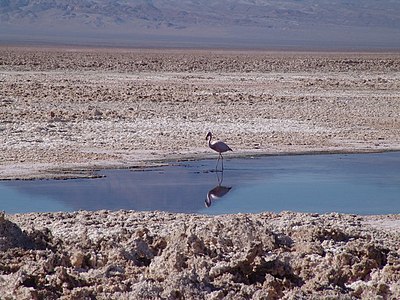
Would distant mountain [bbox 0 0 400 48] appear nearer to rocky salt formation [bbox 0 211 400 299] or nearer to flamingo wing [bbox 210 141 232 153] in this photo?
flamingo wing [bbox 210 141 232 153]

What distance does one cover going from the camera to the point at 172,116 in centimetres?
2244

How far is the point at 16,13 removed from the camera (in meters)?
177

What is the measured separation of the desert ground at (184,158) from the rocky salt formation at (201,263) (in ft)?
0.05

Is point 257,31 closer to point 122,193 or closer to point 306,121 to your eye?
point 306,121

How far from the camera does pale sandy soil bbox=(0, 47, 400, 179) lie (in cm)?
1702

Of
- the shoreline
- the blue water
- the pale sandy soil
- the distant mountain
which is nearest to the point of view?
the blue water

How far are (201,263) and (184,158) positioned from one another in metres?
9.25

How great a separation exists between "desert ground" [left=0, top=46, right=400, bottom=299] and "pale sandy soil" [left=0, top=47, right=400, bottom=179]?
5cm

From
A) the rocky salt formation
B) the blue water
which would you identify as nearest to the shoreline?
the blue water

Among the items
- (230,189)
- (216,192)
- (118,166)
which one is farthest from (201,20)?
(216,192)

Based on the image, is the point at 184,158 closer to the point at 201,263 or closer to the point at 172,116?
the point at 172,116

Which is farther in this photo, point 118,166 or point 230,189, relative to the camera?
point 118,166

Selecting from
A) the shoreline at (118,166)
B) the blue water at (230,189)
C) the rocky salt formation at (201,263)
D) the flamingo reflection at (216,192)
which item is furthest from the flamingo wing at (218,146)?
the rocky salt formation at (201,263)

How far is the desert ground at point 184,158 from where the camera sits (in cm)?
710
